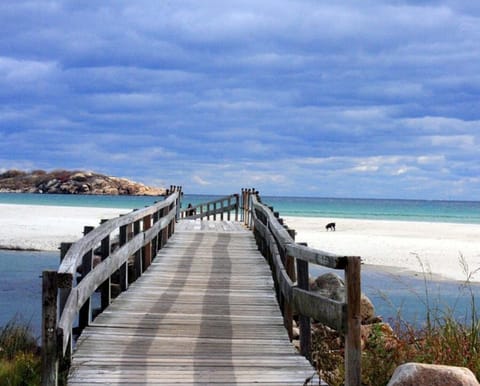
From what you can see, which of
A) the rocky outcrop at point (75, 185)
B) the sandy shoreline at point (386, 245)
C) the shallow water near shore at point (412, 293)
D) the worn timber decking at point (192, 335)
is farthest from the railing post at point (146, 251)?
the rocky outcrop at point (75, 185)

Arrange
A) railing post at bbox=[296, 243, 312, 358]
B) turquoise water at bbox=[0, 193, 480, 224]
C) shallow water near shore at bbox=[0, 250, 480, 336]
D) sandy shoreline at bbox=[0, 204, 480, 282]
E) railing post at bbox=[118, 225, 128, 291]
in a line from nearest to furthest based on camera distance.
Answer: railing post at bbox=[296, 243, 312, 358] < railing post at bbox=[118, 225, 128, 291] < shallow water near shore at bbox=[0, 250, 480, 336] < sandy shoreline at bbox=[0, 204, 480, 282] < turquoise water at bbox=[0, 193, 480, 224]

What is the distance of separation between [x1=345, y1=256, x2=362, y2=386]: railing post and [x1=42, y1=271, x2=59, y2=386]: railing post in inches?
86.6

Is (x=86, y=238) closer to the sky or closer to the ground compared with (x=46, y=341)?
closer to the sky

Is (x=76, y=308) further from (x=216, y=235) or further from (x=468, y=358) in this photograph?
(x=216, y=235)

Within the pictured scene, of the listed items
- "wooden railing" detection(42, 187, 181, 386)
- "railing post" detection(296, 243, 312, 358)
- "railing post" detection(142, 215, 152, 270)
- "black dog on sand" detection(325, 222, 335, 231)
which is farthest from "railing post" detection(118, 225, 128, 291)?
"black dog on sand" detection(325, 222, 335, 231)

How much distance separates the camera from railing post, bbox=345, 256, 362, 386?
16.9 ft

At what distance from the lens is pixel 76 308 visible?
596 cm

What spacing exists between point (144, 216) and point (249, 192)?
1398 cm

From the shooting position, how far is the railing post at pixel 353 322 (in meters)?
5.16

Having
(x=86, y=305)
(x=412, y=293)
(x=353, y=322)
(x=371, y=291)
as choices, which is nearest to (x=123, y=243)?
(x=86, y=305)

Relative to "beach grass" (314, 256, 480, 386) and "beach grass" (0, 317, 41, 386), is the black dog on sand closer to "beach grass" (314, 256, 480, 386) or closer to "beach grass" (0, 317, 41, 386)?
"beach grass" (0, 317, 41, 386)

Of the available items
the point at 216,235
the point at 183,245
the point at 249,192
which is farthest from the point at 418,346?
the point at 249,192

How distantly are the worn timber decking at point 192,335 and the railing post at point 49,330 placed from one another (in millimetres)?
411

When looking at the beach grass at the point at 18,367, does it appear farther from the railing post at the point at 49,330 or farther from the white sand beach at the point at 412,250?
the white sand beach at the point at 412,250
